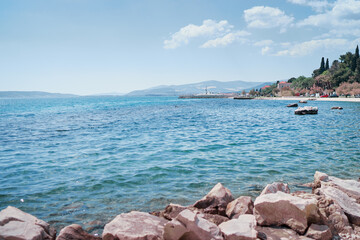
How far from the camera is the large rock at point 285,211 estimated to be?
5461mm

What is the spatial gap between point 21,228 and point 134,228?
2.06m

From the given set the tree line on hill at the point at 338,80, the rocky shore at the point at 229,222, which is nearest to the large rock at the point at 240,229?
the rocky shore at the point at 229,222

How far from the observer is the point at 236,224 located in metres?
5.18

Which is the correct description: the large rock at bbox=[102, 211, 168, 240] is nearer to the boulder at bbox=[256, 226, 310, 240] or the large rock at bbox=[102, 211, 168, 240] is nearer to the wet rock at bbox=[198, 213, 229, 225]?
the wet rock at bbox=[198, 213, 229, 225]

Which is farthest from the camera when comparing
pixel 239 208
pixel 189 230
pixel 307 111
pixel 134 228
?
pixel 307 111

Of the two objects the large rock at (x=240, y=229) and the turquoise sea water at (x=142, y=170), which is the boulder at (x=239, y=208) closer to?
the large rock at (x=240, y=229)

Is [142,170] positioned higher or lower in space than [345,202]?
lower

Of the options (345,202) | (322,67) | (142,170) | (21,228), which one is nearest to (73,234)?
(21,228)

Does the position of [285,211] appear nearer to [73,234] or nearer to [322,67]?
[73,234]

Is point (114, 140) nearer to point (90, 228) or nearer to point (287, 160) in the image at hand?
point (287, 160)

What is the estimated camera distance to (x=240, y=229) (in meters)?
4.95

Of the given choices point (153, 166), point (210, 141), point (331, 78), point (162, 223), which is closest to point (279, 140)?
point (210, 141)

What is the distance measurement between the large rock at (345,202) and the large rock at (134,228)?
4.30 metres

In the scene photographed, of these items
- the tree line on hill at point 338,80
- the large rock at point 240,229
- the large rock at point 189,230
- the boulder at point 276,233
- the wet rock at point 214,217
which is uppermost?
the tree line on hill at point 338,80
